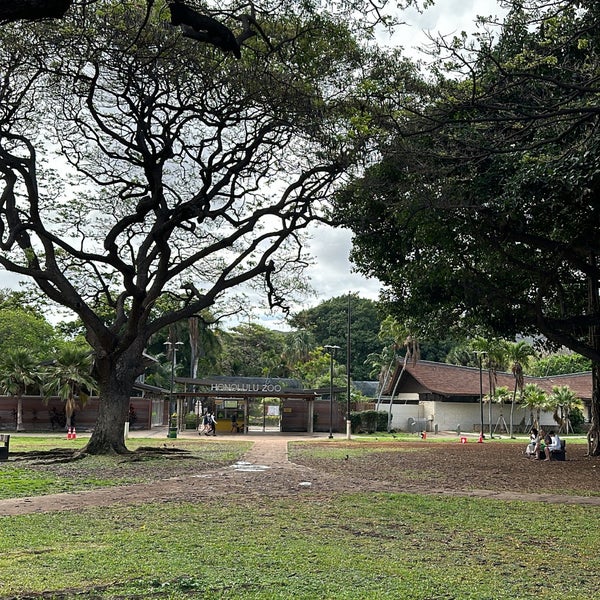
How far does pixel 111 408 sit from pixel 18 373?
66.6ft

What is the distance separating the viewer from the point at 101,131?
63.4ft

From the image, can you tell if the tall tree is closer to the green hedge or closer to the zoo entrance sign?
the green hedge

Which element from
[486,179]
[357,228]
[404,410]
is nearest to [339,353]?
[404,410]

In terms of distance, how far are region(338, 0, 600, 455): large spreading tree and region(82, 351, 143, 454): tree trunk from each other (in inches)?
329

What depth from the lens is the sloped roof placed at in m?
49.1

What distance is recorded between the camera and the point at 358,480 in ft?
49.7

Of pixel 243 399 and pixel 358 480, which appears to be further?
pixel 243 399

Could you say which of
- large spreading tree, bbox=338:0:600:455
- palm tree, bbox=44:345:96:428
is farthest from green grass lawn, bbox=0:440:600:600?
palm tree, bbox=44:345:96:428

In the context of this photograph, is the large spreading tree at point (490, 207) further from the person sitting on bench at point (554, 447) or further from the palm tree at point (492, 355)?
the palm tree at point (492, 355)

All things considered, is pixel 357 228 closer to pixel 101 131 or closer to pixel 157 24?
pixel 101 131

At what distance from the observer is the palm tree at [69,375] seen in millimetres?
36156

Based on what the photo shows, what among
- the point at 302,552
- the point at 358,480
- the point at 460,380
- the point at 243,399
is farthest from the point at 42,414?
the point at 302,552

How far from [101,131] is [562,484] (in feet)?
50.0

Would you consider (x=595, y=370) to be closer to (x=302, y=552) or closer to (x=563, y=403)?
(x=302, y=552)
